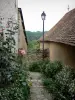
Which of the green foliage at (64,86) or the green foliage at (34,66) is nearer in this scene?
the green foliage at (64,86)

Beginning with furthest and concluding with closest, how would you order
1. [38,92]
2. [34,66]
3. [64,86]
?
1. [34,66]
2. [38,92]
3. [64,86]

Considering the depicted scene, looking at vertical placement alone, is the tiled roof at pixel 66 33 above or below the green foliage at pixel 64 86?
above

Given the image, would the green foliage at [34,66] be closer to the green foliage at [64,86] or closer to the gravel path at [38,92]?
the gravel path at [38,92]

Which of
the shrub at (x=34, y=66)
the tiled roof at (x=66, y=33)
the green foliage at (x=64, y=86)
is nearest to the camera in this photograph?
the green foliage at (x=64, y=86)

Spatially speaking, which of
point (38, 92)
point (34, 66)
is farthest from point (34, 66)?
point (38, 92)

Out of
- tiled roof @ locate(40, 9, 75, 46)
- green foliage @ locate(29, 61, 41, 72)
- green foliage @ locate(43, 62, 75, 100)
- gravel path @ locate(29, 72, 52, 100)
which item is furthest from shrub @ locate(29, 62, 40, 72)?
green foliage @ locate(43, 62, 75, 100)

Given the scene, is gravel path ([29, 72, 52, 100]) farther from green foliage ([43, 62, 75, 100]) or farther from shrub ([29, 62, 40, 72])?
shrub ([29, 62, 40, 72])

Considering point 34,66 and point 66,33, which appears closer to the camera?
point 66,33

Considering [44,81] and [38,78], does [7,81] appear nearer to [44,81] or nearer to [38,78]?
[44,81]

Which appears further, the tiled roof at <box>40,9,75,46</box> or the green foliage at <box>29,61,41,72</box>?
the green foliage at <box>29,61,41,72</box>

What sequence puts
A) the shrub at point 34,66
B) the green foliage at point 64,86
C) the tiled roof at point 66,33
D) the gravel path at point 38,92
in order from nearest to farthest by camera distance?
the green foliage at point 64,86 → the gravel path at point 38,92 → the tiled roof at point 66,33 → the shrub at point 34,66

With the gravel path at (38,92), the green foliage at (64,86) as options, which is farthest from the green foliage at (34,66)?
the green foliage at (64,86)

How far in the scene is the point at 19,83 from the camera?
7.45 m

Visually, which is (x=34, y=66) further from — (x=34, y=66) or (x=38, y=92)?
(x=38, y=92)
